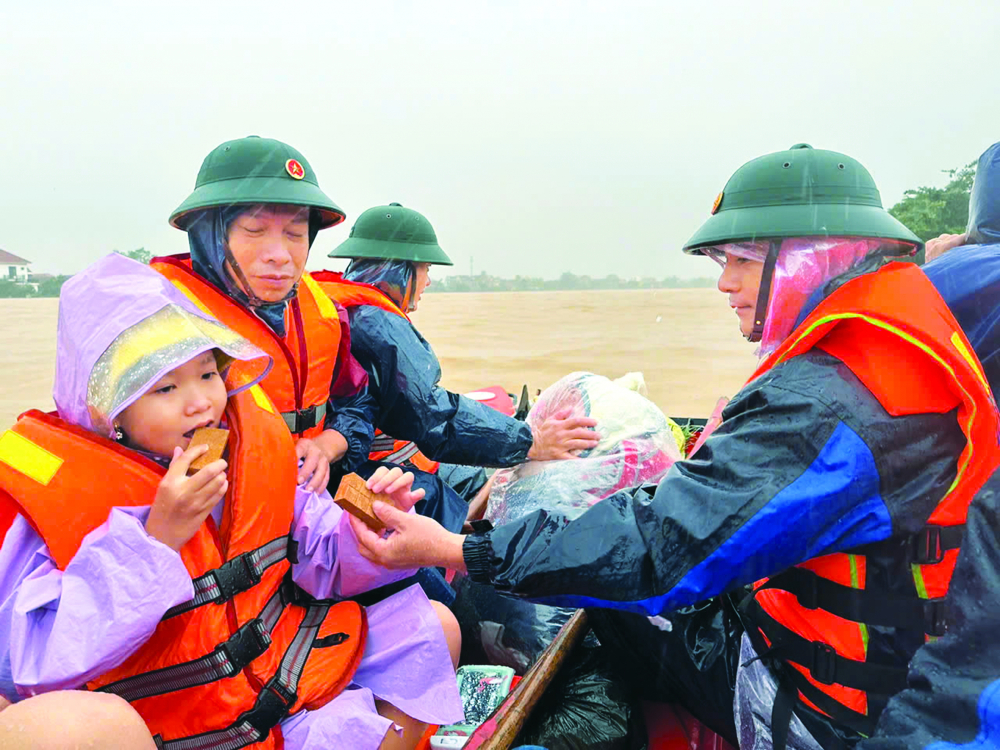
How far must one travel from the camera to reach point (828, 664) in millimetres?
1342

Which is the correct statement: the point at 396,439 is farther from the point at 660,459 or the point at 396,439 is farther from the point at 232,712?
the point at 232,712

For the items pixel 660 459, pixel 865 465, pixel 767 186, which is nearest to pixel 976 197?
pixel 767 186

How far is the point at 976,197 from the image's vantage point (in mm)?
2227

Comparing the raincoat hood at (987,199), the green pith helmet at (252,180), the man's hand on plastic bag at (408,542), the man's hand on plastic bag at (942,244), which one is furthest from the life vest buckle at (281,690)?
the man's hand on plastic bag at (942,244)

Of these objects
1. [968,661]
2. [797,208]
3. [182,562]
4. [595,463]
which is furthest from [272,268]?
[968,661]

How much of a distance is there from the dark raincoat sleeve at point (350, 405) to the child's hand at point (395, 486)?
75cm

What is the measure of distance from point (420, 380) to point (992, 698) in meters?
1.98

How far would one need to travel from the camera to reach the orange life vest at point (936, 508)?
3.84 feet

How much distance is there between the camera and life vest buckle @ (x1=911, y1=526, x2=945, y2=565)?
3.95ft

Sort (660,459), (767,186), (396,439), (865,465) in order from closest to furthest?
1. (865,465)
2. (767,186)
3. (660,459)
4. (396,439)

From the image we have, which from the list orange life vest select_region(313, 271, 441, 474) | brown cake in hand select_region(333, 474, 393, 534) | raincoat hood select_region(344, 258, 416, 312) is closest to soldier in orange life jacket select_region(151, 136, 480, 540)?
orange life vest select_region(313, 271, 441, 474)

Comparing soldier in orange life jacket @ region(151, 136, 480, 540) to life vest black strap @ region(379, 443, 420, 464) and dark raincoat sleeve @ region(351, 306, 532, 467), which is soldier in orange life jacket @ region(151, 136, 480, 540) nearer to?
dark raincoat sleeve @ region(351, 306, 532, 467)

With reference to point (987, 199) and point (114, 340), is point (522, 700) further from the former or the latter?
point (987, 199)

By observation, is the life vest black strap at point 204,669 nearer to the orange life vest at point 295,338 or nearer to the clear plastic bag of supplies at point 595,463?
the orange life vest at point 295,338
